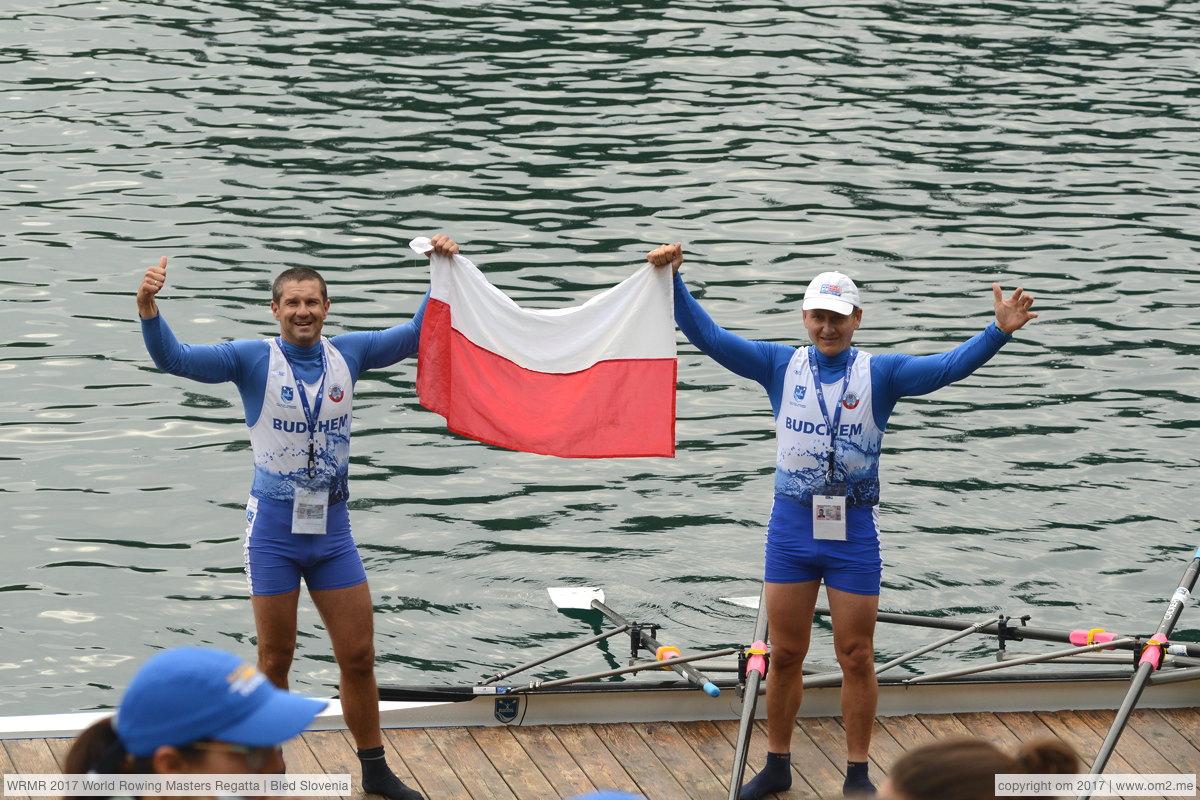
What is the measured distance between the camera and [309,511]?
721 cm

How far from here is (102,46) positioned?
2297 cm

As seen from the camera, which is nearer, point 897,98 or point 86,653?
point 86,653

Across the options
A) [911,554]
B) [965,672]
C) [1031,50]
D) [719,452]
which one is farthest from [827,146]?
[965,672]

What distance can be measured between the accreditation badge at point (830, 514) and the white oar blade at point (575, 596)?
3.16 meters

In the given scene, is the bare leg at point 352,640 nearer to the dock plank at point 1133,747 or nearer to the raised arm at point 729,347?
the raised arm at point 729,347

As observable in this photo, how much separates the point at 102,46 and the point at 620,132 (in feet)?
26.4

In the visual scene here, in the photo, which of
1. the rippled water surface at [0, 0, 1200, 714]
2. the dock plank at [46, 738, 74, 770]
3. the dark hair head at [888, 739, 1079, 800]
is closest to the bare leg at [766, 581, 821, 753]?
the rippled water surface at [0, 0, 1200, 714]

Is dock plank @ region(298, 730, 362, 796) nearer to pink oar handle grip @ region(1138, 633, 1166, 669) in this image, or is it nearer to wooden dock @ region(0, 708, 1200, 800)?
A: wooden dock @ region(0, 708, 1200, 800)

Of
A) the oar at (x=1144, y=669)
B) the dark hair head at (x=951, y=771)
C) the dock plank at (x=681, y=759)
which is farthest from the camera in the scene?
the dock plank at (x=681, y=759)

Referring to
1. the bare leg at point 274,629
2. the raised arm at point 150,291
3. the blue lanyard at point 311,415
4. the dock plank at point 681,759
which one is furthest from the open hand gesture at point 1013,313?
the raised arm at point 150,291

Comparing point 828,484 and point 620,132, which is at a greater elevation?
point 620,132

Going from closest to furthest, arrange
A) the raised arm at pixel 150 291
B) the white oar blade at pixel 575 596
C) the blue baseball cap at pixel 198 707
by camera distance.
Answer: the blue baseball cap at pixel 198 707 < the raised arm at pixel 150 291 < the white oar blade at pixel 575 596

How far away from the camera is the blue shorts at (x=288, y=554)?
7172 mm

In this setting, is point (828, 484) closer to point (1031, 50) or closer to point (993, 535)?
point (993, 535)
